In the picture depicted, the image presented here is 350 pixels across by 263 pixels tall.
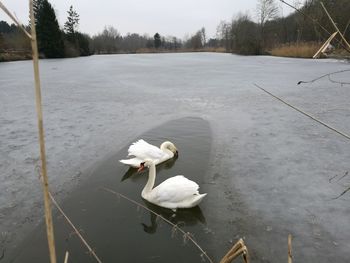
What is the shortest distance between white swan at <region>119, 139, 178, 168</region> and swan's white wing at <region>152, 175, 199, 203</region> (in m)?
1.13

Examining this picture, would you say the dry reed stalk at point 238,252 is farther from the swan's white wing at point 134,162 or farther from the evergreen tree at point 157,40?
the evergreen tree at point 157,40

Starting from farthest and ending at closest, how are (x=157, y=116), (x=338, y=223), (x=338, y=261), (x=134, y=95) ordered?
(x=134, y=95) → (x=157, y=116) → (x=338, y=223) → (x=338, y=261)

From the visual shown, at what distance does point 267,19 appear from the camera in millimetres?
46188

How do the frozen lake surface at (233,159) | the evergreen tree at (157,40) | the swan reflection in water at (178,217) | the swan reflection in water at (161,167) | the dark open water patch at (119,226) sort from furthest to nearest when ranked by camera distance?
1. the evergreen tree at (157,40)
2. the swan reflection in water at (161,167)
3. the swan reflection in water at (178,217)
4. the frozen lake surface at (233,159)
5. the dark open water patch at (119,226)

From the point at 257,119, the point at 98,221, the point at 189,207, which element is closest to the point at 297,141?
the point at 257,119

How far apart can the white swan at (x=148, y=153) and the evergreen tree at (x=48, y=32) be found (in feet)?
128

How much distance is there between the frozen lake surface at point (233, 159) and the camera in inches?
124

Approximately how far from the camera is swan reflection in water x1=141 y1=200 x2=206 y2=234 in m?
3.31

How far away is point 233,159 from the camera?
5020mm

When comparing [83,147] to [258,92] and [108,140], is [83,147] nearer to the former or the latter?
[108,140]

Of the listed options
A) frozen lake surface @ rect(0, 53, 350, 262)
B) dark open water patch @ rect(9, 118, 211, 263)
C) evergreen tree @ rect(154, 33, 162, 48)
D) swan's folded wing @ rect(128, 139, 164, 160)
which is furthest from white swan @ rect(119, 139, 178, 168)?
evergreen tree @ rect(154, 33, 162, 48)

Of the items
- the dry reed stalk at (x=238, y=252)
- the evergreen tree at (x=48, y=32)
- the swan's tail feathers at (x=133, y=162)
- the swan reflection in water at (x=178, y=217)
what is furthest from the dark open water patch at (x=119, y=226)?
the evergreen tree at (x=48, y=32)

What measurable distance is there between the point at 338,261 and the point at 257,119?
4811mm

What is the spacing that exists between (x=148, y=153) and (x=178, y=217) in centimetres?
160
